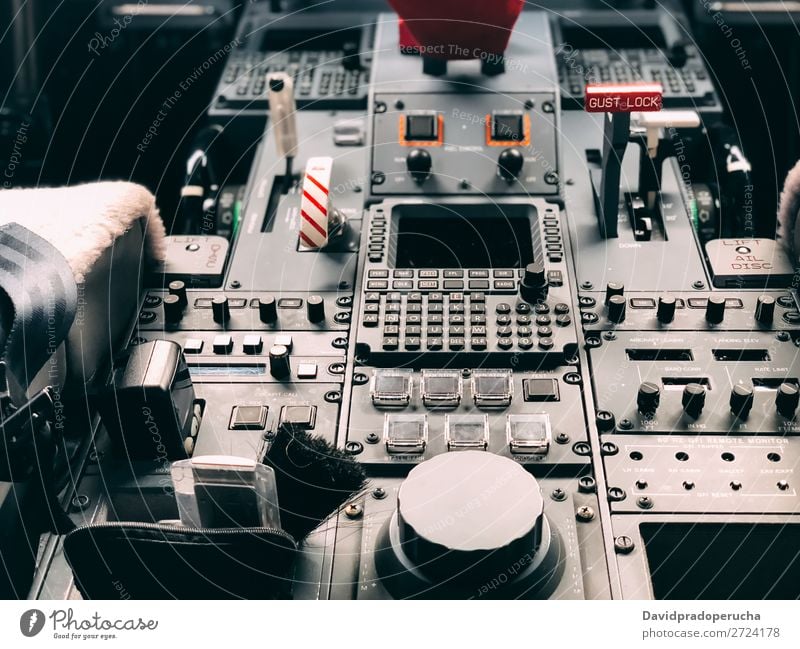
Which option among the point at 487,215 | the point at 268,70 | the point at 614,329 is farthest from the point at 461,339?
the point at 268,70

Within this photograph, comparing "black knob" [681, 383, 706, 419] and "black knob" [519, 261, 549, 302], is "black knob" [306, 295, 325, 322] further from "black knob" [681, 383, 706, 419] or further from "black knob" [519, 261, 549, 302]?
"black knob" [681, 383, 706, 419]

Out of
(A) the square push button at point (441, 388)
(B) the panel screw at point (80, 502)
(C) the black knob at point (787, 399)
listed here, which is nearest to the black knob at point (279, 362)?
(A) the square push button at point (441, 388)

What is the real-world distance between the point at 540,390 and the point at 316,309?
2.31ft

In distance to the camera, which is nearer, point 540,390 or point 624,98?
point 540,390

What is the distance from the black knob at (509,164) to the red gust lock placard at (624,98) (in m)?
0.45

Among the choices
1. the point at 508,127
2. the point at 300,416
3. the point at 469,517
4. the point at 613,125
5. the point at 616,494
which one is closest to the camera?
the point at 469,517

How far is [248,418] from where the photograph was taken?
300 cm

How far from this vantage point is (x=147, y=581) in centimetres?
248

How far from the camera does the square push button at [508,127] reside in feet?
12.8

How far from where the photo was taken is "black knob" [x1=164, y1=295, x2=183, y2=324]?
3.36 m

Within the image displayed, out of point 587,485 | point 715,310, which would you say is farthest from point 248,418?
point 715,310

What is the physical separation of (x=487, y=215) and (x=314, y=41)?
5.13 feet

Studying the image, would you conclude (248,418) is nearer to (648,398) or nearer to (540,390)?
(540,390)

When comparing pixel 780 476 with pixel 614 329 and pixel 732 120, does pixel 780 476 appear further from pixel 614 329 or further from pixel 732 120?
pixel 732 120
